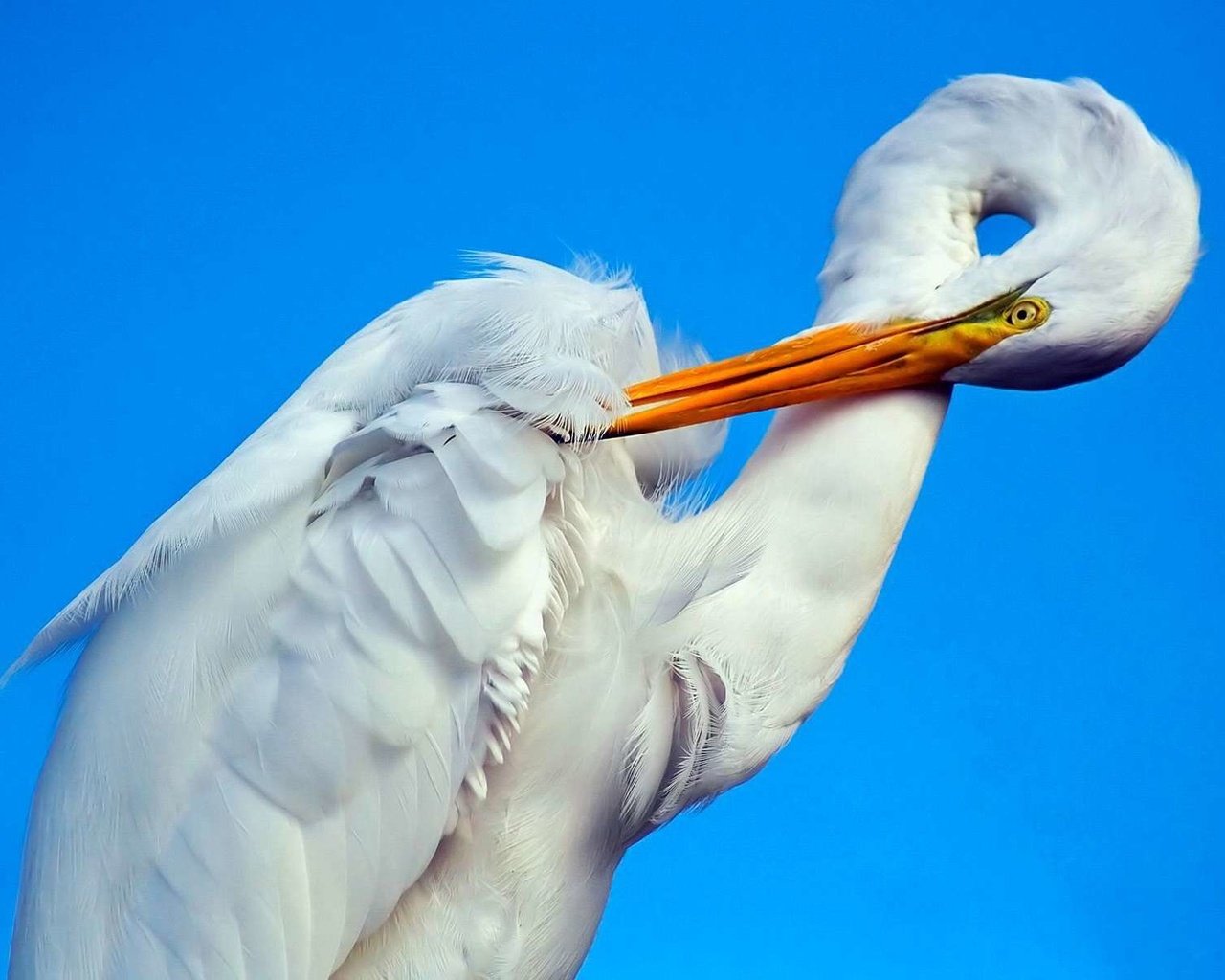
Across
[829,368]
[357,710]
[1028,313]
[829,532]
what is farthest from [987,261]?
[357,710]

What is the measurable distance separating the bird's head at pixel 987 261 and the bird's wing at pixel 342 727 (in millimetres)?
193

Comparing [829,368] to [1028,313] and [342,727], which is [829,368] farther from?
[342,727]

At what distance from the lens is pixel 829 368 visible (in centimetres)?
144

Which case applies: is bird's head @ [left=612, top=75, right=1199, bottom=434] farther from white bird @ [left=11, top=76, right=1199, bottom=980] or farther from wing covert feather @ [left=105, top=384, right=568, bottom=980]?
wing covert feather @ [left=105, top=384, right=568, bottom=980]

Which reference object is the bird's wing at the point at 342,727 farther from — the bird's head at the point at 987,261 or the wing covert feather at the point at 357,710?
the bird's head at the point at 987,261

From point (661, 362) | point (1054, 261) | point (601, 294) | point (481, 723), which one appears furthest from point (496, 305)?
point (1054, 261)

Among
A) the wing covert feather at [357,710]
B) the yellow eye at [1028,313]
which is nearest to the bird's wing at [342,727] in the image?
the wing covert feather at [357,710]

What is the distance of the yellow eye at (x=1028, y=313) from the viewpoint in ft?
4.56

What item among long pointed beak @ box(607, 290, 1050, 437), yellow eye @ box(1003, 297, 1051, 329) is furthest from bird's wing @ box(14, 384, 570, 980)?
yellow eye @ box(1003, 297, 1051, 329)

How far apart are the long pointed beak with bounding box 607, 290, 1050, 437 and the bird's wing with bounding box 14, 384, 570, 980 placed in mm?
171

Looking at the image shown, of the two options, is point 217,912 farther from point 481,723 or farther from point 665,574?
point 665,574

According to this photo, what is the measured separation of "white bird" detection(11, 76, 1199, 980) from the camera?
134 centimetres

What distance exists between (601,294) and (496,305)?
12cm

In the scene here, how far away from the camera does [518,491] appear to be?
1.36 meters
